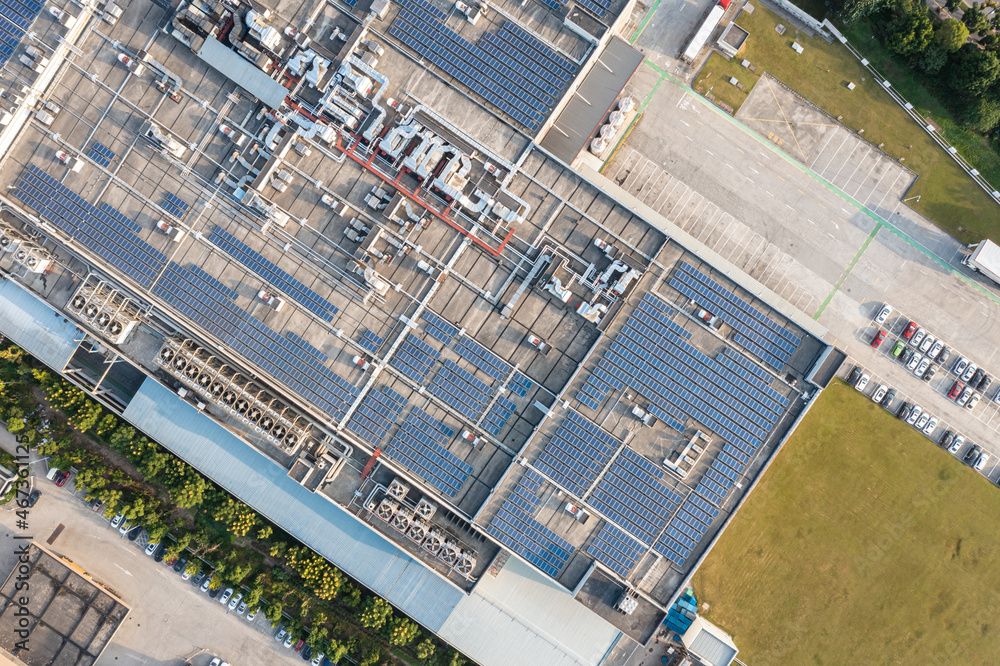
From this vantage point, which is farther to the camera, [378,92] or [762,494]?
[762,494]

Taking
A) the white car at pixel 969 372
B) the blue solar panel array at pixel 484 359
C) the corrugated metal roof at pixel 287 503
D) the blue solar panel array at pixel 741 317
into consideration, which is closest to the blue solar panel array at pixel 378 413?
the blue solar panel array at pixel 484 359

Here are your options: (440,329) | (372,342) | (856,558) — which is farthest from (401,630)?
(856,558)

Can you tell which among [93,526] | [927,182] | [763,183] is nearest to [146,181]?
[93,526]

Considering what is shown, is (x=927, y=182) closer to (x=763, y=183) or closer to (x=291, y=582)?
(x=763, y=183)

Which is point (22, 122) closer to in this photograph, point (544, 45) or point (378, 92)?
point (378, 92)

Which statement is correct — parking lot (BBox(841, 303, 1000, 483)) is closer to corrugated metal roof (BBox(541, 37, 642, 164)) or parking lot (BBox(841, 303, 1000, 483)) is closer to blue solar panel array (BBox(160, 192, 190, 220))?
corrugated metal roof (BBox(541, 37, 642, 164))

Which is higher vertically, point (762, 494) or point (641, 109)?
point (641, 109)

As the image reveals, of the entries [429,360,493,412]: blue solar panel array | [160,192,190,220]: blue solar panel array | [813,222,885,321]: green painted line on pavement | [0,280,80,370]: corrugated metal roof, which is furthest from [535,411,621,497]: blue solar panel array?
[0,280,80,370]: corrugated metal roof

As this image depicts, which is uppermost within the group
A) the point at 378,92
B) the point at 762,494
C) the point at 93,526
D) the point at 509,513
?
the point at 378,92
